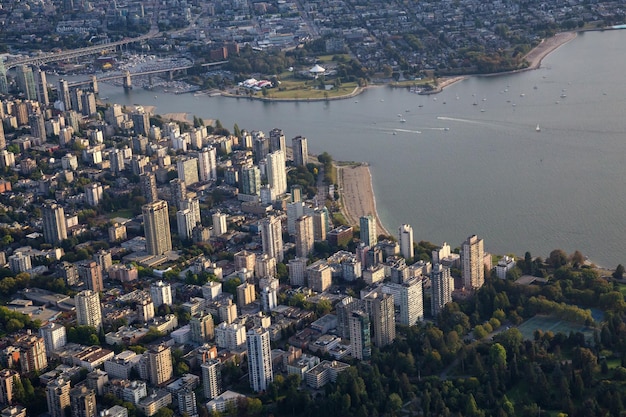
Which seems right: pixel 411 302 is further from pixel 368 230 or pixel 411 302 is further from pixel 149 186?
pixel 149 186

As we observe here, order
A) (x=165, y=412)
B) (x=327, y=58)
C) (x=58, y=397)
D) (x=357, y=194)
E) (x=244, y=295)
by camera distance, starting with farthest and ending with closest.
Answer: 1. (x=327, y=58)
2. (x=357, y=194)
3. (x=244, y=295)
4. (x=58, y=397)
5. (x=165, y=412)

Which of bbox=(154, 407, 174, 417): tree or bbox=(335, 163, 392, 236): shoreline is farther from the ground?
bbox=(335, 163, 392, 236): shoreline

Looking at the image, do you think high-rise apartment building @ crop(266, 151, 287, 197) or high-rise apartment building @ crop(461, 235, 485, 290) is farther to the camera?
high-rise apartment building @ crop(266, 151, 287, 197)

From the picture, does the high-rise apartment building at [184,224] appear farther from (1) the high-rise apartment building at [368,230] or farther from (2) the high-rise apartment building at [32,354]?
(2) the high-rise apartment building at [32,354]

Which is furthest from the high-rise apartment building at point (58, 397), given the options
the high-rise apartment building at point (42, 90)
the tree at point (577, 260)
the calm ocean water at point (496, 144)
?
the high-rise apartment building at point (42, 90)

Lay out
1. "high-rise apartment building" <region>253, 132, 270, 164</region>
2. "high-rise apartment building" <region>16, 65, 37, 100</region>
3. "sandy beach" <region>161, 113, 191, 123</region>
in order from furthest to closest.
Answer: "high-rise apartment building" <region>16, 65, 37, 100</region>, "sandy beach" <region>161, 113, 191, 123</region>, "high-rise apartment building" <region>253, 132, 270, 164</region>

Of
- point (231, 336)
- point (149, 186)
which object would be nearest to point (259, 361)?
point (231, 336)

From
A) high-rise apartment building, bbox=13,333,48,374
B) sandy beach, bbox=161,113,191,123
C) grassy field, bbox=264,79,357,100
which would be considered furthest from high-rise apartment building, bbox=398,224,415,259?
grassy field, bbox=264,79,357,100

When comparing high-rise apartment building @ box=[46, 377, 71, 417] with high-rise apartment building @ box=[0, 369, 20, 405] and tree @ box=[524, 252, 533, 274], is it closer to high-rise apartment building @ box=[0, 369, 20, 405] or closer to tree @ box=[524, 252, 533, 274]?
high-rise apartment building @ box=[0, 369, 20, 405]
